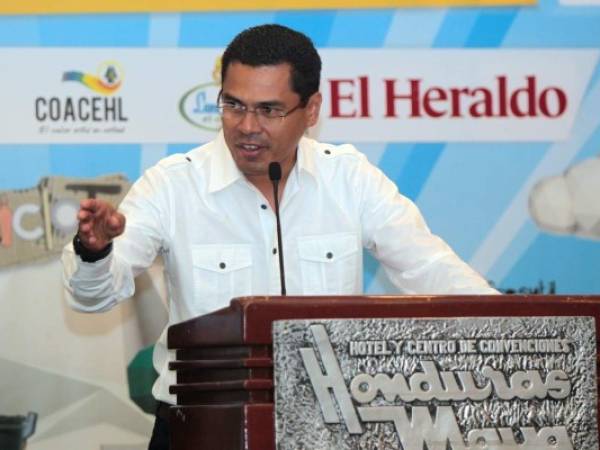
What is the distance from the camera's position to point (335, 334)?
2.18 meters

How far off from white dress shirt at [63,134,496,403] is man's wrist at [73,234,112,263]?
0.98 ft

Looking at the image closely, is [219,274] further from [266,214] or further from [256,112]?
[256,112]

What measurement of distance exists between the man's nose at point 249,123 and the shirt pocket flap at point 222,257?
0.30 meters

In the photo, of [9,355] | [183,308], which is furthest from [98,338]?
[183,308]

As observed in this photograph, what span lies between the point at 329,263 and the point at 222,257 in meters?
0.27

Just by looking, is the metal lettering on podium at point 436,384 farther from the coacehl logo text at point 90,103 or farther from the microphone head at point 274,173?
the coacehl logo text at point 90,103

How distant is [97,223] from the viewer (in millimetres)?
2506

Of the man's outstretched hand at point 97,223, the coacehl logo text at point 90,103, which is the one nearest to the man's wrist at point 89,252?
the man's outstretched hand at point 97,223

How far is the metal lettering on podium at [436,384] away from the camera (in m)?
2.17

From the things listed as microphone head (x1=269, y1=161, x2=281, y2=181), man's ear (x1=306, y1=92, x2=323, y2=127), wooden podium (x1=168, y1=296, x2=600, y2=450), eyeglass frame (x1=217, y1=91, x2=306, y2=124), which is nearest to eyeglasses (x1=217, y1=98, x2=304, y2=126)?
eyeglass frame (x1=217, y1=91, x2=306, y2=124)

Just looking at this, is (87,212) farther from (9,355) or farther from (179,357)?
(9,355)

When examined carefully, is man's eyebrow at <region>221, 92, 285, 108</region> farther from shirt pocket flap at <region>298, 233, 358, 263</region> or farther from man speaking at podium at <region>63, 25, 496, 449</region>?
shirt pocket flap at <region>298, 233, 358, 263</region>

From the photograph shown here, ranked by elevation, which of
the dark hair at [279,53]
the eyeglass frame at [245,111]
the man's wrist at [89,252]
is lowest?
the man's wrist at [89,252]

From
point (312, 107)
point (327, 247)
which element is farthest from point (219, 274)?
point (312, 107)
